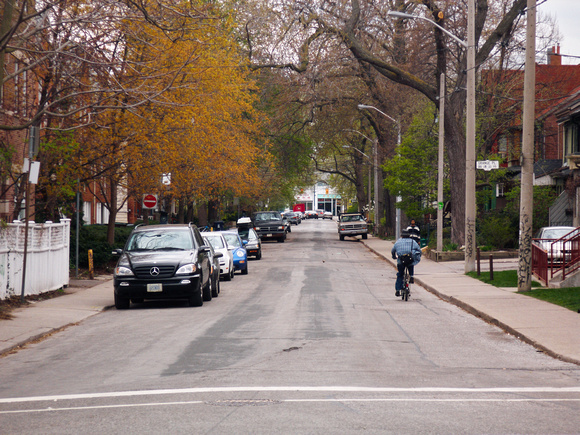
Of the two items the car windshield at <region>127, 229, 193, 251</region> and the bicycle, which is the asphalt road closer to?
the car windshield at <region>127, 229, 193, 251</region>

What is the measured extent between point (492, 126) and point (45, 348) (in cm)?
3519

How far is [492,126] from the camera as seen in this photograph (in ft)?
140

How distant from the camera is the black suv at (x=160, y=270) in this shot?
55.1 ft

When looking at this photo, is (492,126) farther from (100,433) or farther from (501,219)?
(100,433)

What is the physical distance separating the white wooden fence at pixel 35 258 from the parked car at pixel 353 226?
38573 mm

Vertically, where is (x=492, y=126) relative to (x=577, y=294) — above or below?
above

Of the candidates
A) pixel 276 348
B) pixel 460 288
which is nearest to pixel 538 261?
pixel 460 288

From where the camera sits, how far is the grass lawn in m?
16.6

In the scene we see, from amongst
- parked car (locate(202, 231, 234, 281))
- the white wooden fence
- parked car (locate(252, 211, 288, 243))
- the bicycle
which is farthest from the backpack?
parked car (locate(252, 211, 288, 243))

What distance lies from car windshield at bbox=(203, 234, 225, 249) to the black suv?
6.74m

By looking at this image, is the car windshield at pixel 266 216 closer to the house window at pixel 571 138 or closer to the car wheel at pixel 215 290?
the house window at pixel 571 138

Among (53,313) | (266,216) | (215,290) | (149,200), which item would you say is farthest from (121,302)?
(266,216)

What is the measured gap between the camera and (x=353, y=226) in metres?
58.2

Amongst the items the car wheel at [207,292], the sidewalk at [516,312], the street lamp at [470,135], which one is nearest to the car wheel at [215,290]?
the car wheel at [207,292]
